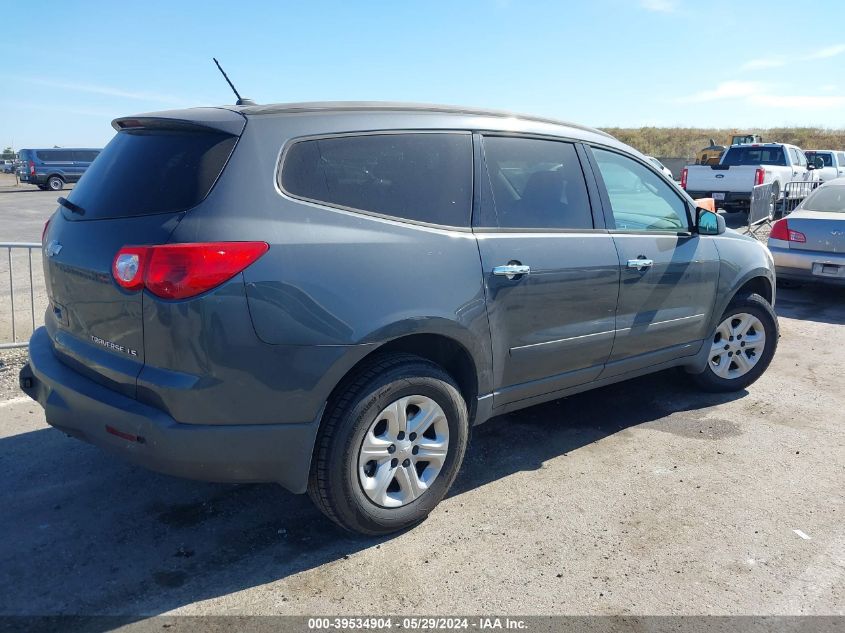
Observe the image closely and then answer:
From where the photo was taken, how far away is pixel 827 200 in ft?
31.3

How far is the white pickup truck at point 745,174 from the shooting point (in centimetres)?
1677

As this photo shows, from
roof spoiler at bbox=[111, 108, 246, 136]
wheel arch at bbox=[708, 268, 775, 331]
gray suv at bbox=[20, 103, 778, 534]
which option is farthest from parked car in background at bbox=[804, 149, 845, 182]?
roof spoiler at bbox=[111, 108, 246, 136]

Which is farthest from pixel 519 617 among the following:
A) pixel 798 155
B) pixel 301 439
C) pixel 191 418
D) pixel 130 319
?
pixel 798 155

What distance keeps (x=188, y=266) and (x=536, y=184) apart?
6.89 feet

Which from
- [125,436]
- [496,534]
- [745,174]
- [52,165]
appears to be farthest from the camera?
[52,165]

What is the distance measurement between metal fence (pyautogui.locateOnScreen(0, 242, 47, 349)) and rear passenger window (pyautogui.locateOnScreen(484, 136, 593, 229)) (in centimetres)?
353

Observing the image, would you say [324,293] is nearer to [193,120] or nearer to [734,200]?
[193,120]

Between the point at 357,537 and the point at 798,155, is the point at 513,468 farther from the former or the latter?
the point at 798,155

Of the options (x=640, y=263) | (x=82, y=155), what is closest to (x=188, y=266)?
(x=640, y=263)

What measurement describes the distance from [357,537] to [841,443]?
10.7ft

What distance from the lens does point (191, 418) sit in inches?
110

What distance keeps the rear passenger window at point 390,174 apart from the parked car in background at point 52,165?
3214cm

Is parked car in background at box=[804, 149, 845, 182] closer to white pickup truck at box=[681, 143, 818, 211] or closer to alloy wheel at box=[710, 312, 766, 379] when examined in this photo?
white pickup truck at box=[681, 143, 818, 211]

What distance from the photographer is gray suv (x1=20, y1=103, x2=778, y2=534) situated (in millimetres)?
2801
